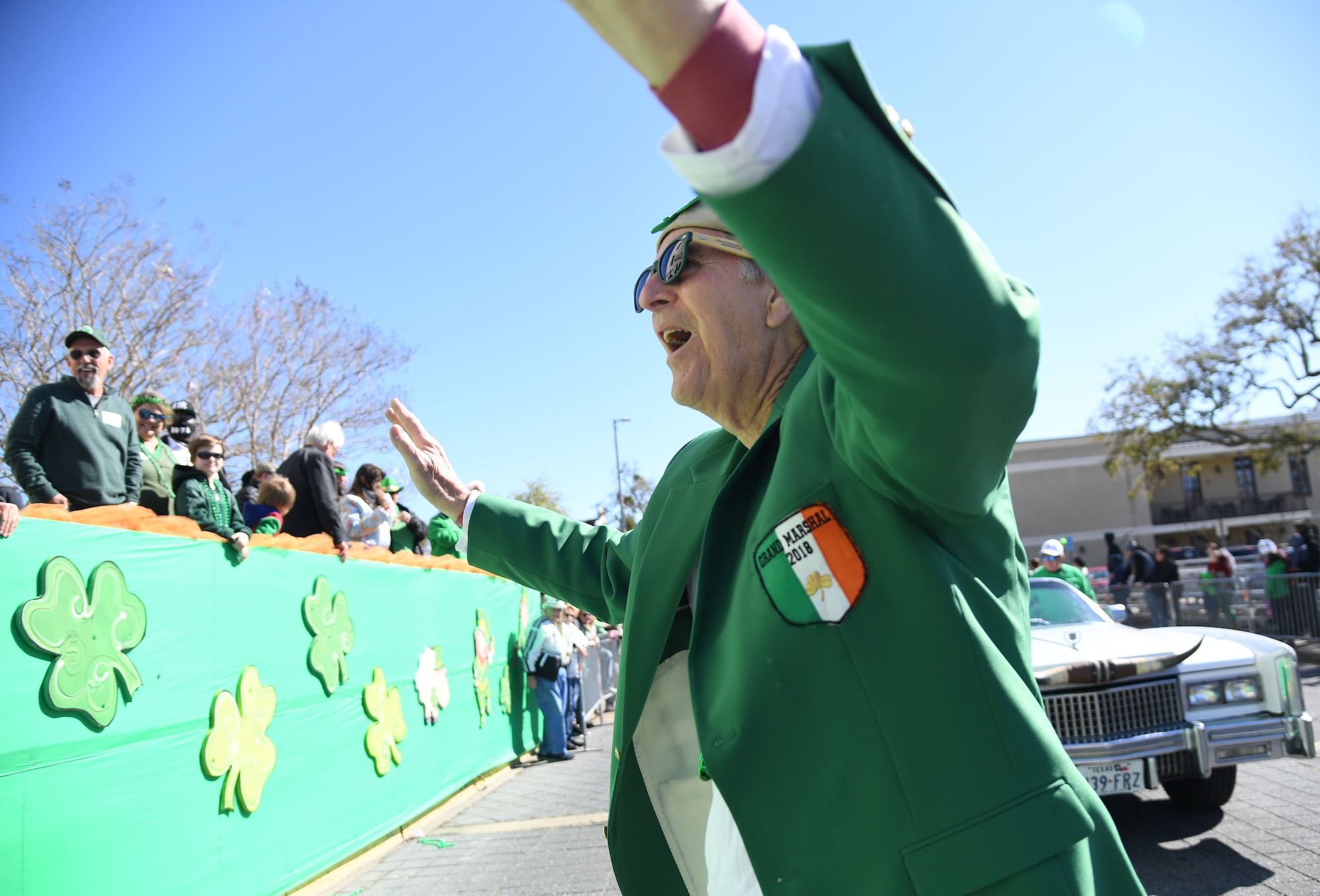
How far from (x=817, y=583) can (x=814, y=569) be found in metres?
0.02

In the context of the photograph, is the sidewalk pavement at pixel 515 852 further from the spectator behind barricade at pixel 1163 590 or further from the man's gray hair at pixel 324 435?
the spectator behind barricade at pixel 1163 590

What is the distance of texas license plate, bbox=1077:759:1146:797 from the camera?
4887 mm

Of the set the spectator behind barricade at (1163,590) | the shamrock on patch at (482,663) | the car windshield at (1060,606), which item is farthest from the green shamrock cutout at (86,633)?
the spectator behind barricade at (1163,590)

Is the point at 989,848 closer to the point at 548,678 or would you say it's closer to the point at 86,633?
the point at 86,633

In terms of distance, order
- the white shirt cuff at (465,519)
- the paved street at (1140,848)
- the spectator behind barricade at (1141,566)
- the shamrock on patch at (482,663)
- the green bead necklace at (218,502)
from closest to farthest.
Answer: the white shirt cuff at (465,519) < the paved street at (1140,848) < the green bead necklace at (218,502) < the shamrock on patch at (482,663) < the spectator behind barricade at (1141,566)

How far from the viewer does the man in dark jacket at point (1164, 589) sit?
53.6 ft

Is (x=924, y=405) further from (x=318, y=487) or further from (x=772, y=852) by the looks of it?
(x=318, y=487)

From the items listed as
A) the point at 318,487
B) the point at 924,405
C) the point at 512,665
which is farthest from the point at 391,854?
the point at 924,405

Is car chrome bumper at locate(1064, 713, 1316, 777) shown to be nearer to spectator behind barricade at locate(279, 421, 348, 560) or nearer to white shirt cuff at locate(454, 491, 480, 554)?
white shirt cuff at locate(454, 491, 480, 554)

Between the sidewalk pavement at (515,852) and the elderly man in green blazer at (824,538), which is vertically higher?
the elderly man in green blazer at (824,538)

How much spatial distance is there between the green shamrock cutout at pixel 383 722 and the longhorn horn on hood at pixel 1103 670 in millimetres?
4585

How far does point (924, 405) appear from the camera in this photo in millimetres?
728

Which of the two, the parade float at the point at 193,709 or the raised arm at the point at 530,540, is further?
the parade float at the point at 193,709

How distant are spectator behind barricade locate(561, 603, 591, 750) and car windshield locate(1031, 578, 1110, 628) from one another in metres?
6.05
